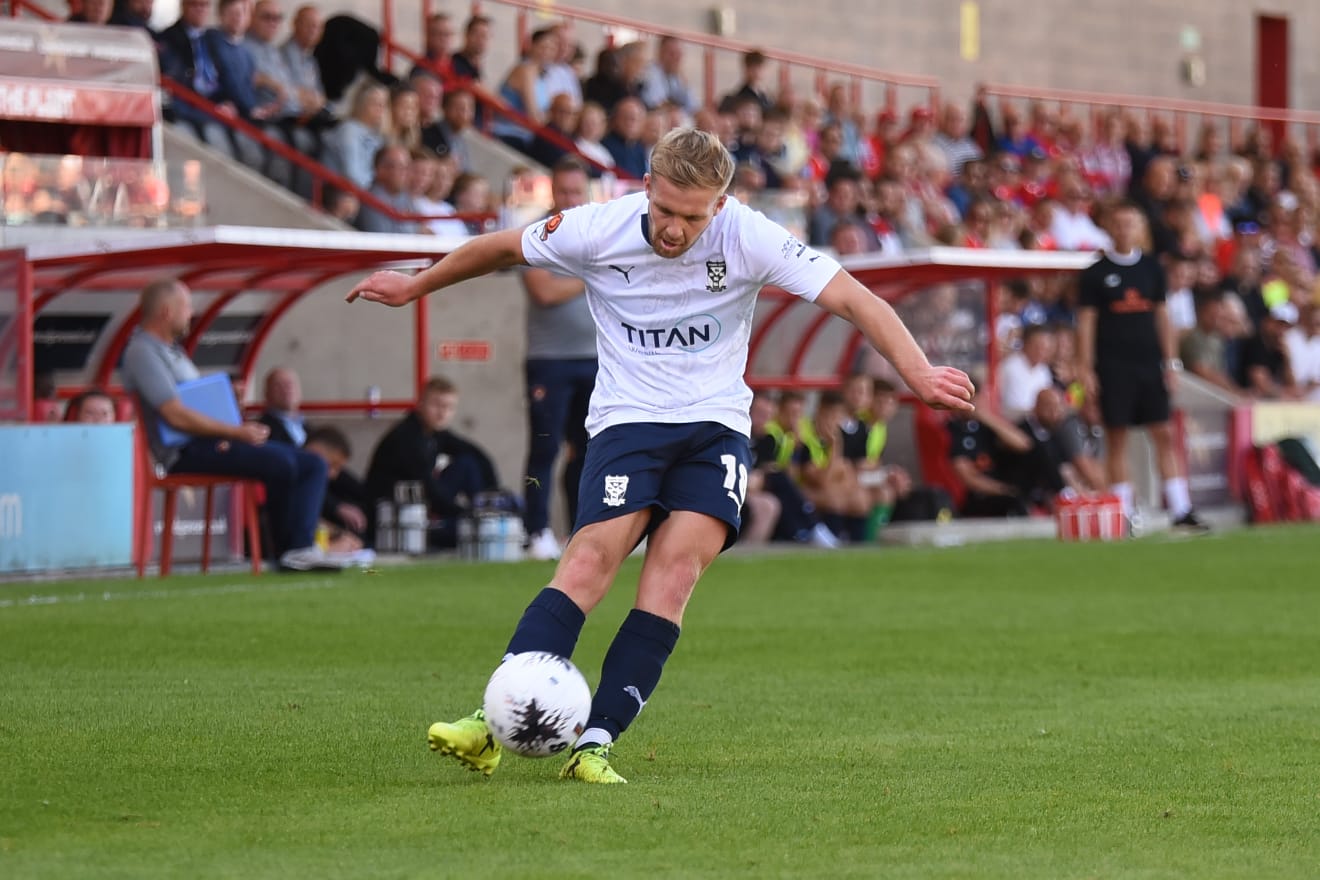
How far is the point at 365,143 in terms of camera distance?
18.4 m

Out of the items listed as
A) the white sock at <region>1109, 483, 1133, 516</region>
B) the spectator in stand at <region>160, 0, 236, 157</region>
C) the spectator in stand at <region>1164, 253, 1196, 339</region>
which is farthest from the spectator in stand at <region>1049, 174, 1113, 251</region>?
the spectator in stand at <region>160, 0, 236, 157</region>

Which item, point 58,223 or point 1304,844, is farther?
point 58,223

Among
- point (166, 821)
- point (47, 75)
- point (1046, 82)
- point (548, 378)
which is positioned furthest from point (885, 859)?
point (1046, 82)

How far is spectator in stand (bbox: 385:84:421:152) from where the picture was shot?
18.5m

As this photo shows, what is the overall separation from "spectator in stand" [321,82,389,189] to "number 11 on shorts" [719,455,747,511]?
480 inches

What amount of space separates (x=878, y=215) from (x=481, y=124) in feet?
13.4

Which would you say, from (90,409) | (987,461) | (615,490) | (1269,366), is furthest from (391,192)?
(615,490)

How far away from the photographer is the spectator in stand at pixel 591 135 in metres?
20.6

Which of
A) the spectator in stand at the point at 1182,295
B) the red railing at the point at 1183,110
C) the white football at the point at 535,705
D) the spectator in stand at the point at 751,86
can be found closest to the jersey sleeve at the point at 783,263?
the white football at the point at 535,705

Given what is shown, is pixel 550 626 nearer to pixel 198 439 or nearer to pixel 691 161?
pixel 691 161

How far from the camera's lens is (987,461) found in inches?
764

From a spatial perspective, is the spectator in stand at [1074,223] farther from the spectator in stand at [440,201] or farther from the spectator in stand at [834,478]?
the spectator in stand at [440,201]

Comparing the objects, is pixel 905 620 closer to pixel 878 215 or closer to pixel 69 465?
pixel 69 465

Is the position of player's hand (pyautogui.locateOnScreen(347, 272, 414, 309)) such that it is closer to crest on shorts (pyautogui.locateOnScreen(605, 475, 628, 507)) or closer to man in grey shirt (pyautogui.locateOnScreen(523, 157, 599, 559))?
crest on shorts (pyautogui.locateOnScreen(605, 475, 628, 507))
